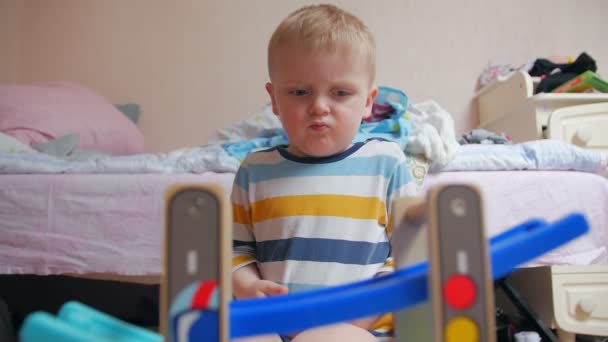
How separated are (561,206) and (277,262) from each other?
0.81 metres

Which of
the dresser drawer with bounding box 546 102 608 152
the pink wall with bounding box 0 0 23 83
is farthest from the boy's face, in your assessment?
the pink wall with bounding box 0 0 23 83

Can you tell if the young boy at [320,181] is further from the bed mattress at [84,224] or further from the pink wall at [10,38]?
the pink wall at [10,38]

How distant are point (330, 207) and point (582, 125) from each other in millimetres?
1360

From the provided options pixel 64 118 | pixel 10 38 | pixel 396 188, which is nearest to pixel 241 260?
pixel 396 188

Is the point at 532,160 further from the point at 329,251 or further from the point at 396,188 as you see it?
the point at 329,251

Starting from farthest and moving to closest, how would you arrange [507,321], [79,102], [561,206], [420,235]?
[79,102] < [507,321] < [561,206] < [420,235]

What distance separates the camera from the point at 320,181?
0.68 meters

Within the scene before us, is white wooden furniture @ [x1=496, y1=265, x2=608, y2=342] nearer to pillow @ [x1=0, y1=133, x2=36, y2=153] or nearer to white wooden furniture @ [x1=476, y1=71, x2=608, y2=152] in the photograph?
white wooden furniture @ [x1=476, y1=71, x2=608, y2=152]

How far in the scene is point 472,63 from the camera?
6.93 feet

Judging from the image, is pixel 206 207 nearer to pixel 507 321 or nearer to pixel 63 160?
pixel 63 160

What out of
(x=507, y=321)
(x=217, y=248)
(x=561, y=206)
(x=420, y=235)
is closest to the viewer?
(x=217, y=248)

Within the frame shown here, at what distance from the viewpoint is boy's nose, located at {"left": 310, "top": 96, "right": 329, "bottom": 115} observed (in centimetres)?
66

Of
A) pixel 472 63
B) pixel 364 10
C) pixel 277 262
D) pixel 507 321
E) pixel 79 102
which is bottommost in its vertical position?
pixel 507 321

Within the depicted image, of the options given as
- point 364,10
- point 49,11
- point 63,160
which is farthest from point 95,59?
point 364,10
